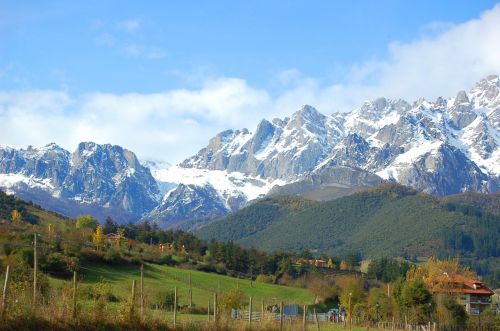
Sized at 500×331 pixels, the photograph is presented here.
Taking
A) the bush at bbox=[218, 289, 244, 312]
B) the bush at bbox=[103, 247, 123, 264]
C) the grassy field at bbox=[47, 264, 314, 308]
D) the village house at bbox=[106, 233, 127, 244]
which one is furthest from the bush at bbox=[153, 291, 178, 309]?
the village house at bbox=[106, 233, 127, 244]

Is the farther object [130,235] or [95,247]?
[130,235]

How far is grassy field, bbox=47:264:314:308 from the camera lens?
7738 cm

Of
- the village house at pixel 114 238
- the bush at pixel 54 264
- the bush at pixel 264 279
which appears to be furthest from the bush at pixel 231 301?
the village house at pixel 114 238

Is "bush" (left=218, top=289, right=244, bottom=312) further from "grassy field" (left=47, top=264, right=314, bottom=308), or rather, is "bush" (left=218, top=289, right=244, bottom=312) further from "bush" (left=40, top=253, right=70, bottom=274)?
"bush" (left=40, top=253, right=70, bottom=274)

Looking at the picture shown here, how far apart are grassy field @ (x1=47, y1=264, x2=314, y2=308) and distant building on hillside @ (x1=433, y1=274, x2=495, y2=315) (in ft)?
69.4

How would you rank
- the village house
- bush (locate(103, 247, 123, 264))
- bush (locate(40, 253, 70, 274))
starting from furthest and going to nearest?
1. the village house
2. bush (locate(103, 247, 123, 264))
3. bush (locate(40, 253, 70, 274))

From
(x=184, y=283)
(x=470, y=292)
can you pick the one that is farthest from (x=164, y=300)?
(x=470, y=292)

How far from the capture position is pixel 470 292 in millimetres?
111250

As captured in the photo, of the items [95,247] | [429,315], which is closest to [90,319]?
[429,315]

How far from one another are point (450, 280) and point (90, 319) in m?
88.0

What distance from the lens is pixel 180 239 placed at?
153250 mm

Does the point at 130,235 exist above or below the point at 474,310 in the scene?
above

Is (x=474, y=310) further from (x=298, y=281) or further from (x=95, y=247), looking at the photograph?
(x=95, y=247)

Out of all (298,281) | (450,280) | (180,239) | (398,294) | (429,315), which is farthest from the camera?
(180,239)
